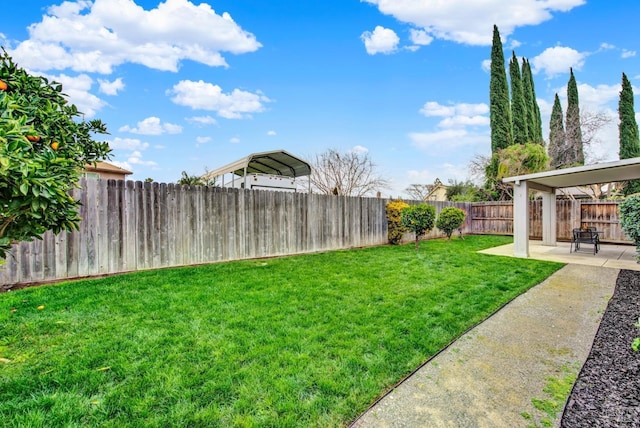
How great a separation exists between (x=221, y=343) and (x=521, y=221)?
8.74 meters

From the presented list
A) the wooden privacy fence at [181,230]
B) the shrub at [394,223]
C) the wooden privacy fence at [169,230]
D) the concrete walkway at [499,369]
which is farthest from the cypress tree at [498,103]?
the concrete walkway at [499,369]

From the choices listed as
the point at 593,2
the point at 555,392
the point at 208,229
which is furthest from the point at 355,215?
the point at 593,2

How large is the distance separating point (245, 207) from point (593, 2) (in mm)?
10669

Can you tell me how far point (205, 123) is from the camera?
41.6 ft

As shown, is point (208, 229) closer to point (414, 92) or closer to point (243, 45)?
point (243, 45)

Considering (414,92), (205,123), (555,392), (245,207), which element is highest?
(414,92)

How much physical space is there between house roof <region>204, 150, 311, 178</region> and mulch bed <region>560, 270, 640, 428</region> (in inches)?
309

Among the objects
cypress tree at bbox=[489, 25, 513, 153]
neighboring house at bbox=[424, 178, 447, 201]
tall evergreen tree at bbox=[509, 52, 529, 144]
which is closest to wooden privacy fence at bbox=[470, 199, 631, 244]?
cypress tree at bbox=[489, 25, 513, 153]

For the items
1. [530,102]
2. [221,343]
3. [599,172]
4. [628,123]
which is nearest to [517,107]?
[530,102]

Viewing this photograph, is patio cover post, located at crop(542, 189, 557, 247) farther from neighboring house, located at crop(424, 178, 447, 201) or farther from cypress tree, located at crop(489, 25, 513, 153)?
neighboring house, located at crop(424, 178, 447, 201)

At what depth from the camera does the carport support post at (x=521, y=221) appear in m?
8.02

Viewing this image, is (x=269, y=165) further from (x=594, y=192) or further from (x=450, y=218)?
(x=594, y=192)

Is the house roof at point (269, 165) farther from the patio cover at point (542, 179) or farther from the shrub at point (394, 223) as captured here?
the patio cover at point (542, 179)

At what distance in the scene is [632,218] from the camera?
510cm
